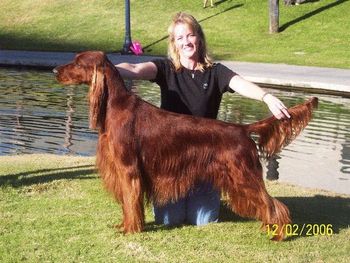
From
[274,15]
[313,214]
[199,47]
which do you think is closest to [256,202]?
[313,214]

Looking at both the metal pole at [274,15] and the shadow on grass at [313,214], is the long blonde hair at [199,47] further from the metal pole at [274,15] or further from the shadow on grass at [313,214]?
the metal pole at [274,15]

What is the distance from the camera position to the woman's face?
5.94 metres

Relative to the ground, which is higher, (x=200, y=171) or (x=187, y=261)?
(x=200, y=171)

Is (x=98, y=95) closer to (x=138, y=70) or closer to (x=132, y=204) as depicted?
(x=138, y=70)

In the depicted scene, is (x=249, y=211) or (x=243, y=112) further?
(x=243, y=112)

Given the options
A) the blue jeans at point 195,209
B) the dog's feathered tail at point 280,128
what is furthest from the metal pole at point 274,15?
the dog's feathered tail at point 280,128

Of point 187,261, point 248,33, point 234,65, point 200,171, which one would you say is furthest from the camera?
point 248,33

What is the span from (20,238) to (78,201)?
52.1 inches

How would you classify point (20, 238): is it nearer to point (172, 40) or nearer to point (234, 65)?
point (172, 40)

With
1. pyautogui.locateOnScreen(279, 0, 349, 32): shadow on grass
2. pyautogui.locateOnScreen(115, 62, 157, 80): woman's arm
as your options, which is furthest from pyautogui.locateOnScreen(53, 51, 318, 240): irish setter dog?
pyautogui.locateOnScreen(279, 0, 349, 32): shadow on grass

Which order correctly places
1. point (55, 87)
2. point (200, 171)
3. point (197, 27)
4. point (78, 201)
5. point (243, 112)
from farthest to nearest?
point (55, 87) → point (243, 112) → point (78, 201) → point (197, 27) → point (200, 171)

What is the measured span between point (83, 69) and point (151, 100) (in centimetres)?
1052

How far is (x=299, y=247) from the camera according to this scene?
18.4 feet

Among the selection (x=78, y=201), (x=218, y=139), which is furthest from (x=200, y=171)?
(x=78, y=201)
